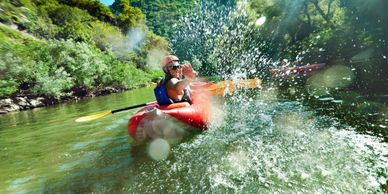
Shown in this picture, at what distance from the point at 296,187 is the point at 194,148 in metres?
2.61

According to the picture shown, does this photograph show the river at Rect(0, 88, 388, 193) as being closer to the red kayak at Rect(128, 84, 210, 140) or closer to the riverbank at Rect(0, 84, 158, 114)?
the red kayak at Rect(128, 84, 210, 140)

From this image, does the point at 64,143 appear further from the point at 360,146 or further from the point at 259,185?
the point at 360,146

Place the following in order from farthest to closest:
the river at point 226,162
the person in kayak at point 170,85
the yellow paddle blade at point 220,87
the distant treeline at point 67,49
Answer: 1. the distant treeline at point 67,49
2. the yellow paddle blade at point 220,87
3. the person in kayak at point 170,85
4. the river at point 226,162

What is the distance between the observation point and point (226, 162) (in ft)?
15.3

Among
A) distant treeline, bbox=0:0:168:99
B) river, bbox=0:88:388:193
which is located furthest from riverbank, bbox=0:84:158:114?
river, bbox=0:88:388:193

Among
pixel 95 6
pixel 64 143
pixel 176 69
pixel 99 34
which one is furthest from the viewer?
pixel 95 6

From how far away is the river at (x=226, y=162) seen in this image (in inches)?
145

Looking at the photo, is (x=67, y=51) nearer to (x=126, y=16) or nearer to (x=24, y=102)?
(x=24, y=102)

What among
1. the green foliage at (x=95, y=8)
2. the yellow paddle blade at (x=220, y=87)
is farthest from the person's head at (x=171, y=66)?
the green foliage at (x=95, y=8)

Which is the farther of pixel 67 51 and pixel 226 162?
pixel 67 51

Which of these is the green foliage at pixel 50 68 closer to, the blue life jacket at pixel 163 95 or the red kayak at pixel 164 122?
the blue life jacket at pixel 163 95

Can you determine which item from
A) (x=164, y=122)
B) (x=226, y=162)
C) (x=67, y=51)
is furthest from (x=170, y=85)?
(x=67, y=51)

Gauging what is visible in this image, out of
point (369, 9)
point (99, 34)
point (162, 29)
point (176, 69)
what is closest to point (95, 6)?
point (99, 34)

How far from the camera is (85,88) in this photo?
32.9 metres
